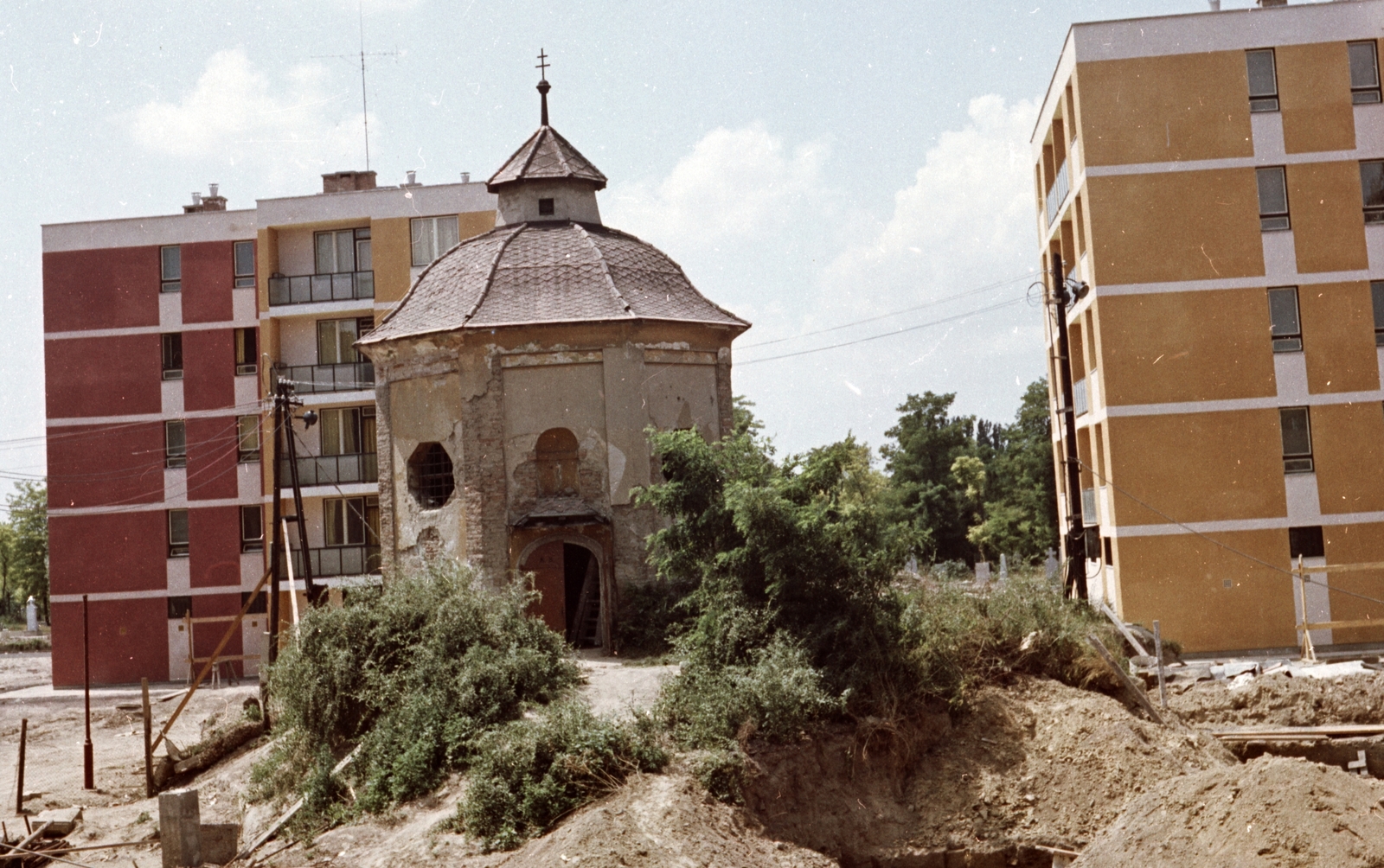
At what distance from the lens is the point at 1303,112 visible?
1216 inches

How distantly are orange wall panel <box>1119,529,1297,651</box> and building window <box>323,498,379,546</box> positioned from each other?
69.1 feet

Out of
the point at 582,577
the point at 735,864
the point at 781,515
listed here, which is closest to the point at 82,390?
the point at 582,577

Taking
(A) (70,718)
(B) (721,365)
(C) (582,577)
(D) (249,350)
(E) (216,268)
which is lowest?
(A) (70,718)

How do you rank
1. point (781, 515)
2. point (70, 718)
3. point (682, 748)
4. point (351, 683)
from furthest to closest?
1. point (70, 718)
2. point (351, 683)
3. point (781, 515)
4. point (682, 748)

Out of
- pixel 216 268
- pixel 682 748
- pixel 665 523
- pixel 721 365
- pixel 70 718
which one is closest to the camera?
pixel 682 748

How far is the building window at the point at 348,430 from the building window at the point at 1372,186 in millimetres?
26689

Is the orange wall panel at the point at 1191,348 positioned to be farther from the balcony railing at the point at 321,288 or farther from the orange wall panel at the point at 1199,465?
the balcony railing at the point at 321,288

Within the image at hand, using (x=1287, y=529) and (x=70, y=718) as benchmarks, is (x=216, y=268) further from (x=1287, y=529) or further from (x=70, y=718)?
(x=1287, y=529)

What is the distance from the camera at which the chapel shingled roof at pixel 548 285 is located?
26.2 metres

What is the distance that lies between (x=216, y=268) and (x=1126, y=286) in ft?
86.8

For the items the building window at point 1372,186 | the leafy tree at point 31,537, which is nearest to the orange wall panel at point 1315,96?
the building window at point 1372,186

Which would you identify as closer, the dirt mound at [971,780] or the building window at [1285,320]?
the dirt mound at [971,780]

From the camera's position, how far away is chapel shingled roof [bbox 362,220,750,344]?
26219 millimetres

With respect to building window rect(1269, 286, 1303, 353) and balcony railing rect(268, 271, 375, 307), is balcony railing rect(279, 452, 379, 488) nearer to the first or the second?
balcony railing rect(268, 271, 375, 307)
